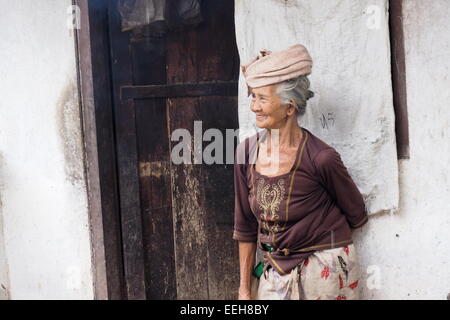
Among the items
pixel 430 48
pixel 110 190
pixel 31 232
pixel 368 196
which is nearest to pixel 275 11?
pixel 430 48

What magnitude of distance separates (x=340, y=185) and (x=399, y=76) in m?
0.66

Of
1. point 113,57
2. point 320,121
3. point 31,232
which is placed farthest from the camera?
point 31,232

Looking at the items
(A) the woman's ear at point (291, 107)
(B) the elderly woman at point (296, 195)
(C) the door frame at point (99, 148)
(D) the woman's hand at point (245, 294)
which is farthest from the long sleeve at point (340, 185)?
(C) the door frame at point (99, 148)

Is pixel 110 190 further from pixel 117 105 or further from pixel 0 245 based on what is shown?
pixel 0 245

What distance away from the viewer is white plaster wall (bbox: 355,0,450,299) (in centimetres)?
298

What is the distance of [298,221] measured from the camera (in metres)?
2.97

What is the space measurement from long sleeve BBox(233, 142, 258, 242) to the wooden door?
632mm

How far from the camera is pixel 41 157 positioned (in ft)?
12.9

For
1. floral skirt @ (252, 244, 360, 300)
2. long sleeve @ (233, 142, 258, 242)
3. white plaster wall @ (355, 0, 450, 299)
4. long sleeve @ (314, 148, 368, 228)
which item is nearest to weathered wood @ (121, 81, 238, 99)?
long sleeve @ (233, 142, 258, 242)

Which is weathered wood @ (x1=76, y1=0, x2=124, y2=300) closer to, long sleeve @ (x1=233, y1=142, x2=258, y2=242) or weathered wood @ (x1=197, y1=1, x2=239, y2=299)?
weathered wood @ (x1=197, y1=1, x2=239, y2=299)

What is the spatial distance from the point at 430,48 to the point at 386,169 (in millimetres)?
642

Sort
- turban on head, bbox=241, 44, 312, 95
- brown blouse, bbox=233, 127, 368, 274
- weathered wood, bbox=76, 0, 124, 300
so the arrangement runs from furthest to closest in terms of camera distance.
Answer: weathered wood, bbox=76, 0, 124, 300 < brown blouse, bbox=233, 127, 368, 274 < turban on head, bbox=241, 44, 312, 95

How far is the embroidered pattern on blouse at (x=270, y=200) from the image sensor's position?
9.72 feet

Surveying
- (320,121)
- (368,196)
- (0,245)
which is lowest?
(0,245)
